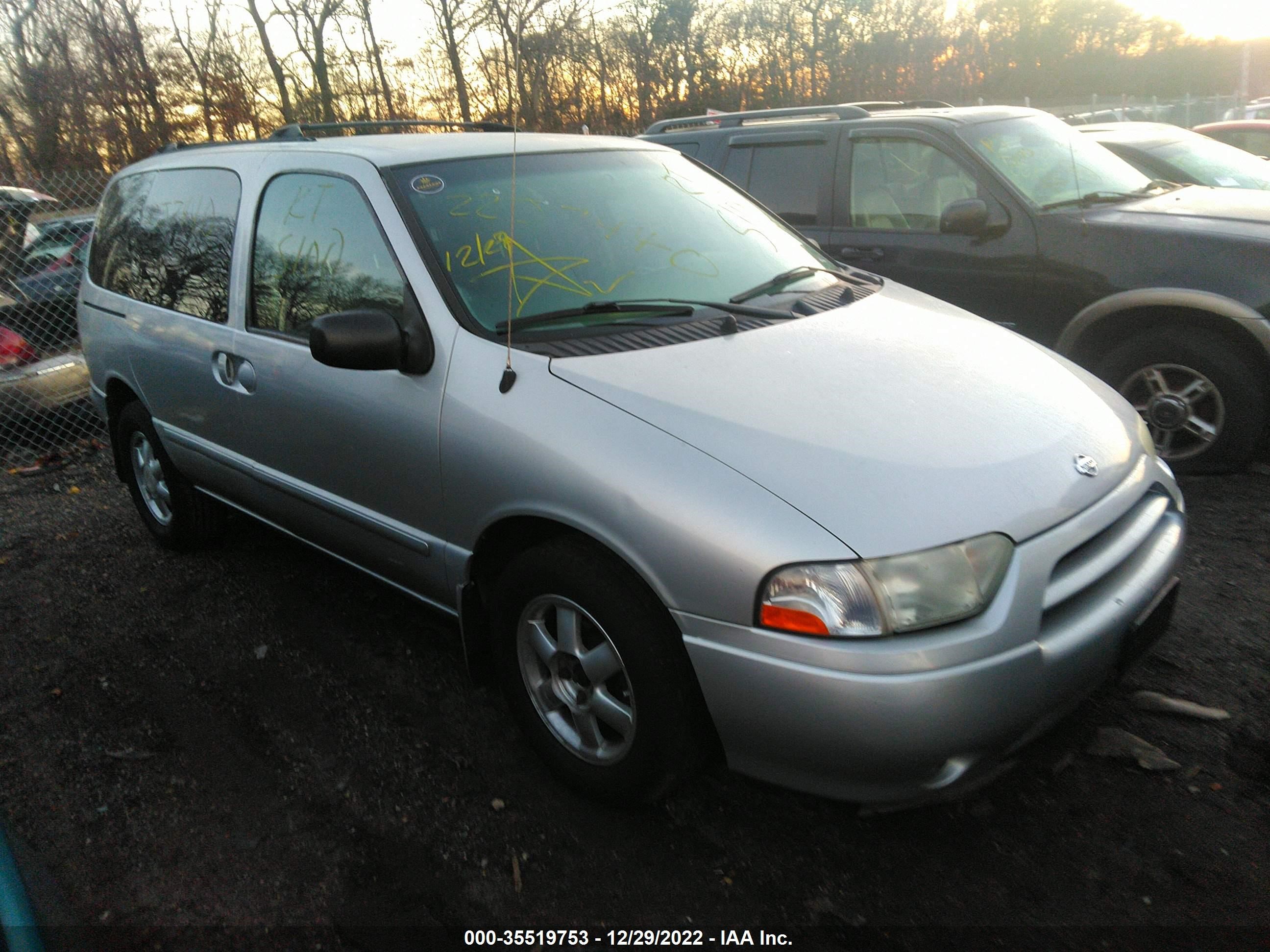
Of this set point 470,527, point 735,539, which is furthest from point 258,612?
point 735,539

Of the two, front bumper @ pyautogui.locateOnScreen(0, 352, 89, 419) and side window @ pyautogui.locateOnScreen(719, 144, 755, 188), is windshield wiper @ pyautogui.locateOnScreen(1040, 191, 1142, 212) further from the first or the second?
front bumper @ pyautogui.locateOnScreen(0, 352, 89, 419)

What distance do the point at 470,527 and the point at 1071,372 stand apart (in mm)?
1891

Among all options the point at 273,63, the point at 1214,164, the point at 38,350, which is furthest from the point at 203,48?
the point at 1214,164

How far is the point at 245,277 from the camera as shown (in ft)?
11.8

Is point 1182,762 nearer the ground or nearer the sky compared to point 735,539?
nearer the ground

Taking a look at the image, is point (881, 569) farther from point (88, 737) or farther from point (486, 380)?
point (88, 737)

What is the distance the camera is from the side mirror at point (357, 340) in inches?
108

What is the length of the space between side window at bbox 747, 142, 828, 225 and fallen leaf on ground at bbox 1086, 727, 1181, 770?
12.3 feet

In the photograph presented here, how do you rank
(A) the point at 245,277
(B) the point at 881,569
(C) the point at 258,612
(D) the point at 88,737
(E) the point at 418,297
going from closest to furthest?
(B) the point at 881,569
(E) the point at 418,297
(D) the point at 88,737
(A) the point at 245,277
(C) the point at 258,612

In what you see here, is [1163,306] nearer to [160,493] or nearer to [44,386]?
[160,493]

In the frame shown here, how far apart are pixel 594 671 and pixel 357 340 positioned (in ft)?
3.66

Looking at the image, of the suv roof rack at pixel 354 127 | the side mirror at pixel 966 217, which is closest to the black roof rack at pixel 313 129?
the suv roof rack at pixel 354 127

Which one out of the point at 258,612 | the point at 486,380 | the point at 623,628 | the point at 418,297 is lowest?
the point at 258,612

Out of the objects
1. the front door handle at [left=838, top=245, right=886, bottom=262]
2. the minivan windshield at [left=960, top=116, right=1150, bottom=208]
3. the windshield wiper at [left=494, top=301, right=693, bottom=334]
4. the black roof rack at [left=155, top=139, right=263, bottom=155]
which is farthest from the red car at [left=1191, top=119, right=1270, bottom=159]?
the black roof rack at [left=155, top=139, right=263, bottom=155]
